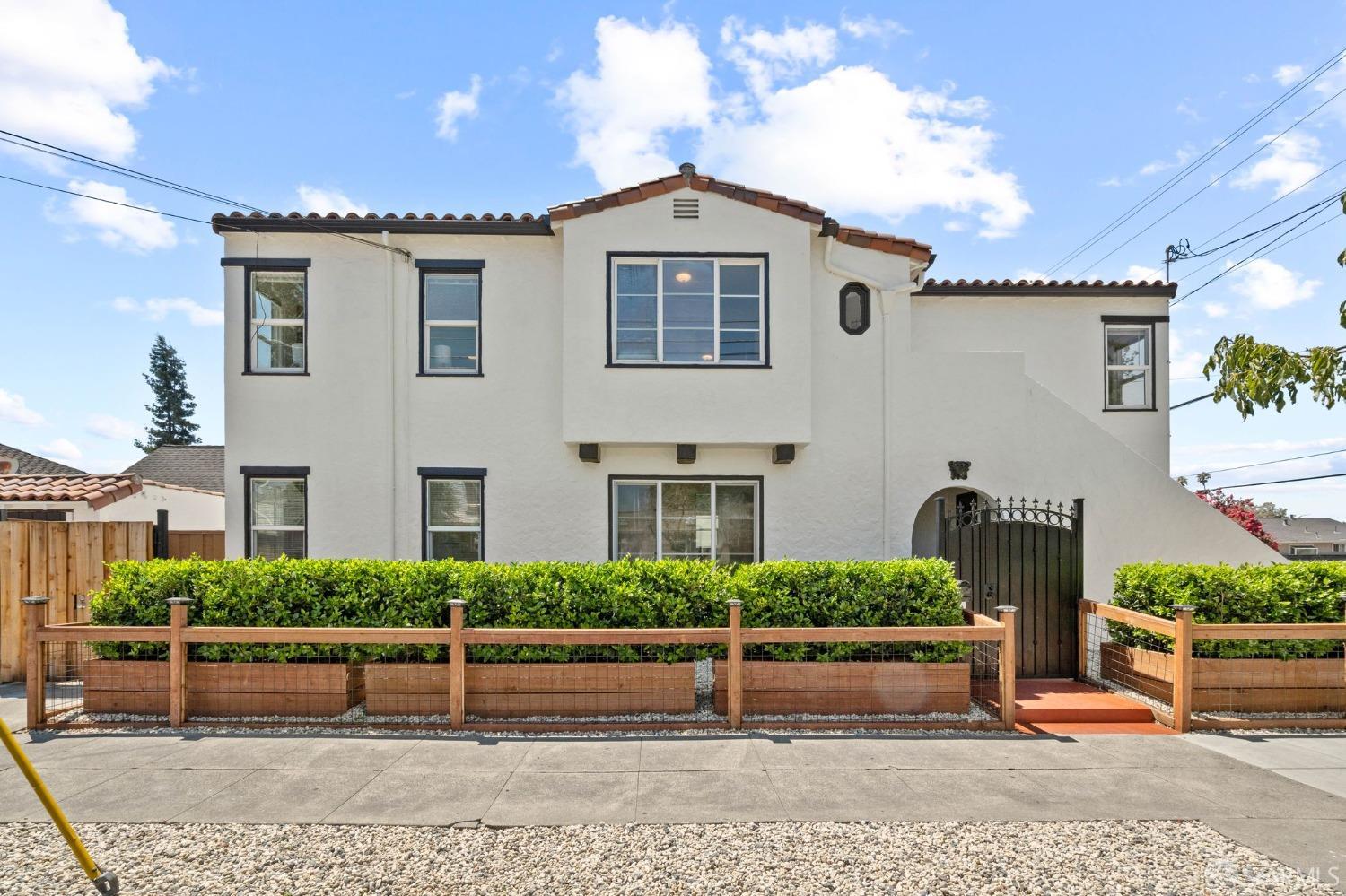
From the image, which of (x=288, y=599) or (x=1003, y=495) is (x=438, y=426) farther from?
(x=1003, y=495)

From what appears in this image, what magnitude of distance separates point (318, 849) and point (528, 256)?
296 inches

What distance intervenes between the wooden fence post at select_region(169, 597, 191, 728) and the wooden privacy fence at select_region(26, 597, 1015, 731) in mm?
10

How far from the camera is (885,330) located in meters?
9.80

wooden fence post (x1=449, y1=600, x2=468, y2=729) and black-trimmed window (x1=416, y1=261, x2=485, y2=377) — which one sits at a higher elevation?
black-trimmed window (x1=416, y1=261, x2=485, y2=377)

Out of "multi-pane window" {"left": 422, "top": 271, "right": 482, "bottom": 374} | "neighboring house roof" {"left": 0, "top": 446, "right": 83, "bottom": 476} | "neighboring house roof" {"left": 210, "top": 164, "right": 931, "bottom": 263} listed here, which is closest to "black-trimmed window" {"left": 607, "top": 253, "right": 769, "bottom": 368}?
"neighboring house roof" {"left": 210, "top": 164, "right": 931, "bottom": 263}

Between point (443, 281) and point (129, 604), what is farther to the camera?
point (443, 281)

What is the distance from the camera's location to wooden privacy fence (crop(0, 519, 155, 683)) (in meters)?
8.24

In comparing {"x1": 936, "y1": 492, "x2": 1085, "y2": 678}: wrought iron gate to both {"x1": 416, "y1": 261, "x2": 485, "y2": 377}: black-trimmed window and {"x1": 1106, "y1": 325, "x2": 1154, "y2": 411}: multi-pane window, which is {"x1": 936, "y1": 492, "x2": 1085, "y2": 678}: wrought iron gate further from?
{"x1": 416, "y1": 261, "x2": 485, "y2": 377}: black-trimmed window

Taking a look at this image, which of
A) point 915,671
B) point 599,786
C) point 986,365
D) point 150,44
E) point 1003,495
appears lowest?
point 599,786

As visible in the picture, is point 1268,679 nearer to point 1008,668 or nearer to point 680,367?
point 1008,668

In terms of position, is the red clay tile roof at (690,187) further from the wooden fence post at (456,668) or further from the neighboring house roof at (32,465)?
the neighboring house roof at (32,465)

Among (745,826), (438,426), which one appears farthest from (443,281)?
(745,826)

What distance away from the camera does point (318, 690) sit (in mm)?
6535

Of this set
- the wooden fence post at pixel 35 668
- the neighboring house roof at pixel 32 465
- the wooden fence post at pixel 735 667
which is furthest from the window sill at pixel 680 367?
the neighboring house roof at pixel 32 465
